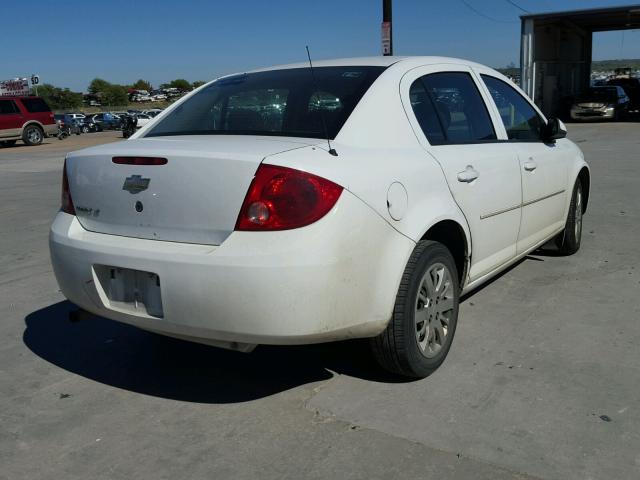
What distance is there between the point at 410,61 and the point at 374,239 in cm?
134

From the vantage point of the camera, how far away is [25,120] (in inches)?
1044

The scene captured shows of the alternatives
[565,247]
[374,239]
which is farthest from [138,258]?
[565,247]

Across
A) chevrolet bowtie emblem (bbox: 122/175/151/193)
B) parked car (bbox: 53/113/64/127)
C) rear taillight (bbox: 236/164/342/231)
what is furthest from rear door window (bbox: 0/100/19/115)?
rear taillight (bbox: 236/164/342/231)

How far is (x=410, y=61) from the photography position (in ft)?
12.2

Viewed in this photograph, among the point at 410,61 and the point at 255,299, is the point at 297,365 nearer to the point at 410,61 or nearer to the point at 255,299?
the point at 255,299

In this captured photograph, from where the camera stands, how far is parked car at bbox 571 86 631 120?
86.0ft

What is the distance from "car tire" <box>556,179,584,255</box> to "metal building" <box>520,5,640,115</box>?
77.4ft

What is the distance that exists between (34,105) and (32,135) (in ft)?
4.10

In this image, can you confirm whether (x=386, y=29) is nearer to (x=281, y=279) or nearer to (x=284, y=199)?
(x=284, y=199)

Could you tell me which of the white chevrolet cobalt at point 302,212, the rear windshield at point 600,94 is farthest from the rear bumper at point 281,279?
the rear windshield at point 600,94

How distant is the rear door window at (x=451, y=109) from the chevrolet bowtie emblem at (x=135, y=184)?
146 cm

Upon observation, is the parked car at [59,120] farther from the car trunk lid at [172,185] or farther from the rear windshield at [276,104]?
the car trunk lid at [172,185]

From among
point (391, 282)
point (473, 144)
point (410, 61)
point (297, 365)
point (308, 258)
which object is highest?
point (410, 61)

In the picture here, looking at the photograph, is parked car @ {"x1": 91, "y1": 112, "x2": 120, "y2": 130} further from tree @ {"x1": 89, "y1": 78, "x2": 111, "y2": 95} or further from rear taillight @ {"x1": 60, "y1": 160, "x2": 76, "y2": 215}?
tree @ {"x1": 89, "y1": 78, "x2": 111, "y2": 95}
